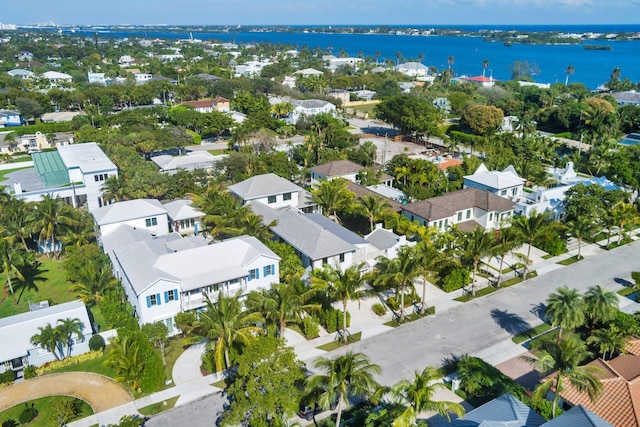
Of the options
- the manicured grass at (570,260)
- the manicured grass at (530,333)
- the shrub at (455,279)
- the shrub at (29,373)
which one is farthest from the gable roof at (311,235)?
the shrub at (29,373)

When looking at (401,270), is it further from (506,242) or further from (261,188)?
(261,188)

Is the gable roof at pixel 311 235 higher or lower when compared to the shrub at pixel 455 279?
higher

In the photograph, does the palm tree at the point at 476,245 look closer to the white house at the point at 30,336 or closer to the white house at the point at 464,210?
the white house at the point at 464,210

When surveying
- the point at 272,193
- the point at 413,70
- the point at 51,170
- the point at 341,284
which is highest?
the point at 413,70

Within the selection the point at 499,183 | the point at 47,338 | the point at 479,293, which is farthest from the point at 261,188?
the point at 499,183

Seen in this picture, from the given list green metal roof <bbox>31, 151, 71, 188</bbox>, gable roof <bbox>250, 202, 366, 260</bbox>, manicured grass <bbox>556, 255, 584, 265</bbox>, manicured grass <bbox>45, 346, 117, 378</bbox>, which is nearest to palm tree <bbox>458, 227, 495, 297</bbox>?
gable roof <bbox>250, 202, 366, 260</bbox>

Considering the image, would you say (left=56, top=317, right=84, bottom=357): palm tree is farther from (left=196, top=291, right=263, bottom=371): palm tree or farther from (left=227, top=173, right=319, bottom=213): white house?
(left=227, top=173, right=319, bottom=213): white house
